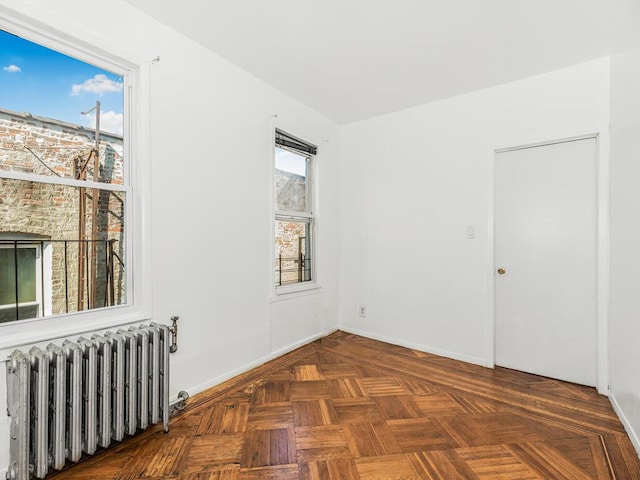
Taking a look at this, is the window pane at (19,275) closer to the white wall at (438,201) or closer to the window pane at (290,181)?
the window pane at (290,181)

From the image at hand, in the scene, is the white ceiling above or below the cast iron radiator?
above

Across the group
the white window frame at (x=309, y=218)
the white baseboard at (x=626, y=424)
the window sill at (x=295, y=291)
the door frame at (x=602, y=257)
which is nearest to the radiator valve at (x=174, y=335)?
the window sill at (x=295, y=291)

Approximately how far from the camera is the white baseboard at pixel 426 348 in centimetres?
316

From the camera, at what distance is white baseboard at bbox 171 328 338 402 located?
2514mm

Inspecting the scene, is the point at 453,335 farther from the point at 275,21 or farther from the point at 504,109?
the point at 275,21

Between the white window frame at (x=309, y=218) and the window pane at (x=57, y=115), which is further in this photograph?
the white window frame at (x=309, y=218)

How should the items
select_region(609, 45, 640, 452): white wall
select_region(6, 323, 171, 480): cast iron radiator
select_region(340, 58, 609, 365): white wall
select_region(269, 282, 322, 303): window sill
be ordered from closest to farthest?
select_region(6, 323, 171, 480): cast iron radiator → select_region(609, 45, 640, 452): white wall → select_region(340, 58, 609, 365): white wall → select_region(269, 282, 322, 303): window sill

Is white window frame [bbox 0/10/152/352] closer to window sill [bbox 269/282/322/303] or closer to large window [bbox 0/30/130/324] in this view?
large window [bbox 0/30/130/324]

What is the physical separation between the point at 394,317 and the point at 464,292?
2.83 ft

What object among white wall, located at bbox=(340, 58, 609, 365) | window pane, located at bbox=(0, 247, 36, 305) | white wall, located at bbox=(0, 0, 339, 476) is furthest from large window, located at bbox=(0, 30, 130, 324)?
white wall, located at bbox=(340, 58, 609, 365)

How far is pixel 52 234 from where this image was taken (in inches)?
74.2

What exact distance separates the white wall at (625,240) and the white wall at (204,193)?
2684 mm

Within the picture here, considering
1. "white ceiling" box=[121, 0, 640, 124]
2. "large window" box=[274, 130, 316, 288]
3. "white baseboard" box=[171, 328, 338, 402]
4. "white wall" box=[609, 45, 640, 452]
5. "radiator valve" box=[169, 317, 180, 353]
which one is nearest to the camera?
"white wall" box=[609, 45, 640, 452]

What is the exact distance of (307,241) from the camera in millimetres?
3869
